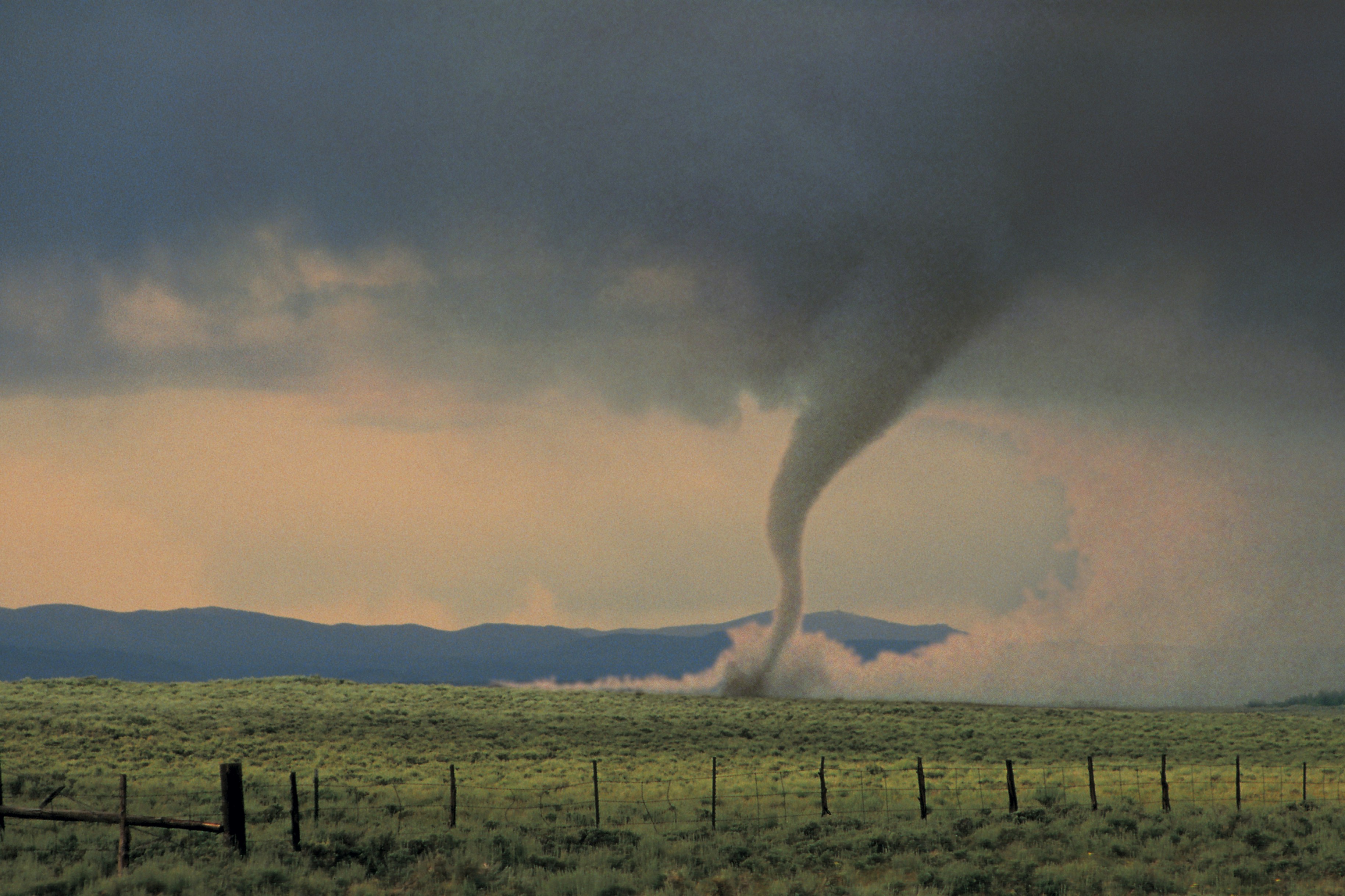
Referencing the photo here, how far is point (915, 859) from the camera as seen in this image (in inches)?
1022

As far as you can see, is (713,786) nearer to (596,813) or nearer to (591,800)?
(596,813)

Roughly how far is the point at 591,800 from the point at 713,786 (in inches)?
260

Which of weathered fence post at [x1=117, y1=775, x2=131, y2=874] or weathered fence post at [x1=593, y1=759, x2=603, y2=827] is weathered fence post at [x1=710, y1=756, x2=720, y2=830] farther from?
weathered fence post at [x1=117, y1=775, x2=131, y2=874]

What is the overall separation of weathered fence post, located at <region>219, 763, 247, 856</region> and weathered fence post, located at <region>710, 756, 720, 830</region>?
11643 millimetres

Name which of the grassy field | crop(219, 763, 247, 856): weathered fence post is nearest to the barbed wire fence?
crop(219, 763, 247, 856): weathered fence post

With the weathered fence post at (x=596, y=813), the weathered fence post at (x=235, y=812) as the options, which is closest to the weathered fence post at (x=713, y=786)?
the weathered fence post at (x=596, y=813)

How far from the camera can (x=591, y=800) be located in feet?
122

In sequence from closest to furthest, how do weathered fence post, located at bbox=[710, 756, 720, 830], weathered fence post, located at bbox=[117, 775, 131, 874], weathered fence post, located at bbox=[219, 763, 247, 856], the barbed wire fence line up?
weathered fence post, located at bbox=[117, 775, 131, 874]
weathered fence post, located at bbox=[219, 763, 247, 856]
the barbed wire fence
weathered fence post, located at bbox=[710, 756, 720, 830]

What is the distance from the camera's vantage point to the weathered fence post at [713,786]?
101 ft

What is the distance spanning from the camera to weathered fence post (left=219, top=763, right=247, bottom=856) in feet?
74.5

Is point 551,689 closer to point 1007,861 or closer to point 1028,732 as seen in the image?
point 1028,732

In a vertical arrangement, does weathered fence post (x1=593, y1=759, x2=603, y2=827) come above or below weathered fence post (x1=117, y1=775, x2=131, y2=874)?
below

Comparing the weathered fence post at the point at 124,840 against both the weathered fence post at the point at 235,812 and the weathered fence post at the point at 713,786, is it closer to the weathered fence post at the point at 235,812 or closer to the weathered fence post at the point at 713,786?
the weathered fence post at the point at 235,812

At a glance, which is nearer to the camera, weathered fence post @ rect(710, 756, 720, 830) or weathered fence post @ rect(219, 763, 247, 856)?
weathered fence post @ rect(219, 763, 247, 856)
